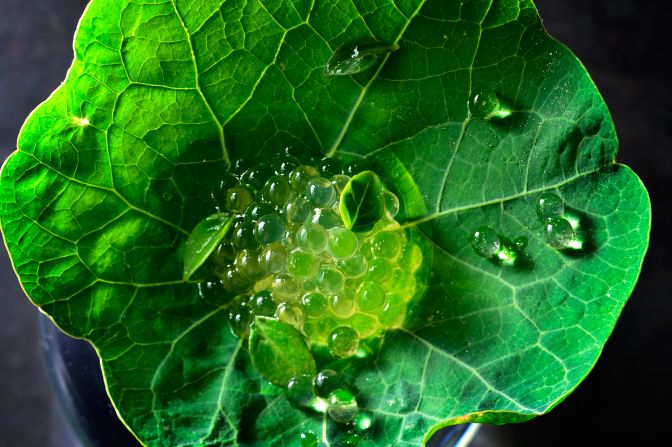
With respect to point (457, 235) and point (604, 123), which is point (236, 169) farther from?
point (604, 123)

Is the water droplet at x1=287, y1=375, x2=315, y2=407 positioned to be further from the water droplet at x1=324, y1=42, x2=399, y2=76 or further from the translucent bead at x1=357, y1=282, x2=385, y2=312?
the water droplet at x1=324, y1=42, x2=399, y2=76

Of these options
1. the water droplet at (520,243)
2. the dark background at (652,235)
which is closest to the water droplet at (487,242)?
the water droplet at (520,243)

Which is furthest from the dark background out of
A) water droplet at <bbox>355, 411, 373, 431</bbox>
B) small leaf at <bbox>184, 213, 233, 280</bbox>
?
small leaf at <bbox>184, 213, 233, 280</bbox>

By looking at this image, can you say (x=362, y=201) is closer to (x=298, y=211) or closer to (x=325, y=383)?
(x=298, y=211)

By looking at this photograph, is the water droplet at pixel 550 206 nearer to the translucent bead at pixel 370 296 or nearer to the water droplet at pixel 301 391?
the translucent bead at pixel 370 296

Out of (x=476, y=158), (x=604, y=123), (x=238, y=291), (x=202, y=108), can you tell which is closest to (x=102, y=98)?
(x=202, y=108)

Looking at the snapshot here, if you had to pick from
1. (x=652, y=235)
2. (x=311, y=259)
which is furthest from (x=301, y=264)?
(x=652, y=235)
